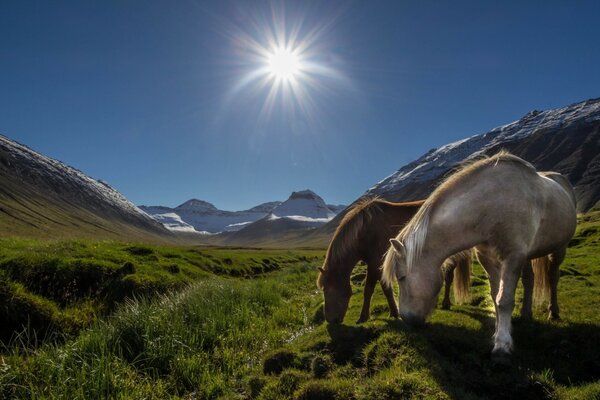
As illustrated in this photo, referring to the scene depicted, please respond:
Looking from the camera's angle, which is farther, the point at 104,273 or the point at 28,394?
the point at 104,273

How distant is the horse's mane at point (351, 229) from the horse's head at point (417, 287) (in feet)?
12.0

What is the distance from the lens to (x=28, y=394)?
20.7 ft

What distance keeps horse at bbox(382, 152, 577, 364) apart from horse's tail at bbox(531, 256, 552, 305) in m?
2.23

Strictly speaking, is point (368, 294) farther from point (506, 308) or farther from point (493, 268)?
point (506, 308)

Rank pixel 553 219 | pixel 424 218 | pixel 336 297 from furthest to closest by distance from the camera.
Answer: pixel 336 297 → pixel 553 219 → pixel 424 218

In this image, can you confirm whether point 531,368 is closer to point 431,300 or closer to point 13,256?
point 431,300

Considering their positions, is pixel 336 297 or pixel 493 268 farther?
pixel 336 297

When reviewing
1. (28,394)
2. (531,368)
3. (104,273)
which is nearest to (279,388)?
(531,368)

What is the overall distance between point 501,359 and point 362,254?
482 centimetres

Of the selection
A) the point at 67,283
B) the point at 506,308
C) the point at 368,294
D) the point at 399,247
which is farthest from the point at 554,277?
the point at 67,283

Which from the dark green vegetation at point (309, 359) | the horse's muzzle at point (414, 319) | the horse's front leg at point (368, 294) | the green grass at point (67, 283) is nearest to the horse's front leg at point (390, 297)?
the horse's front leg at point (368, 294)

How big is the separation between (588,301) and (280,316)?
29.6ft

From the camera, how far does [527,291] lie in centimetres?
786

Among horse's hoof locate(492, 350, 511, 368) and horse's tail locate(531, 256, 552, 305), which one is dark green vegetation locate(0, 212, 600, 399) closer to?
horse's hoof locate(492, 350, 511, 368)
